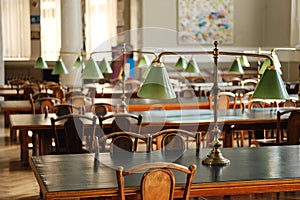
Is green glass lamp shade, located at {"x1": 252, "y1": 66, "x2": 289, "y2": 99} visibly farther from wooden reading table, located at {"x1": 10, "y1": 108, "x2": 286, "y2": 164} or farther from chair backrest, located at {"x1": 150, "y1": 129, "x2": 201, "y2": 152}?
wooden reading table, located at {"x1": 10, "y1": 108, "x2": 286, "y2": 164}

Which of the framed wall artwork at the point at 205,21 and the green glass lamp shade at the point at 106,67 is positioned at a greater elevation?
the framed wall artwork at the point at 205,21

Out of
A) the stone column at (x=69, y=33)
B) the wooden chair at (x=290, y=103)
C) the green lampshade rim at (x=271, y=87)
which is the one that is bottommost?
the wooden chair at (x=290, y=103)

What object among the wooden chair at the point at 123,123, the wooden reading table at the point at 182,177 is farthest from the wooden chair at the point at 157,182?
the wooden chair at the point at 123,123

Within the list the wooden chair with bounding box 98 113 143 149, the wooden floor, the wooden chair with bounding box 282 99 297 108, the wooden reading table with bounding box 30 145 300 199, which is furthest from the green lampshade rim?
the wooden chair with bounding box 282 99 297 108

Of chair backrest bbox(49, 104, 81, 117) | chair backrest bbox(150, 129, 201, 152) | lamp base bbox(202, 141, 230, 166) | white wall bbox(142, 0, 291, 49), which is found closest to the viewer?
lamp base bbox(202, 141, 230, 166)

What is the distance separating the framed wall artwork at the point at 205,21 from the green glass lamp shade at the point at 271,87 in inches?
435

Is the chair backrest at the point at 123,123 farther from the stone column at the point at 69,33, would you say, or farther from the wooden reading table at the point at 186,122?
the stone column at the point at 69,33

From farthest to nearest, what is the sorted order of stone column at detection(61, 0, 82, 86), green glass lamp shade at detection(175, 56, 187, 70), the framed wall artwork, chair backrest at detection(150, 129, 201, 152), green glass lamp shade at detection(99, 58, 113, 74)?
the framed wall artwork → stone column at detection(61, 0, 82, 86) → green glass lamp shade at detection(175, 56, 187, 70) → green glass lamp shade at detection(99, 58, 113, 74) → chair backrest at detection(150, 129, 201, 152)

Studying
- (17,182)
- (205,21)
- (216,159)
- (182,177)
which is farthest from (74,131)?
(205,21)

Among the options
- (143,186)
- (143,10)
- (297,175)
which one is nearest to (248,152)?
(297,175)

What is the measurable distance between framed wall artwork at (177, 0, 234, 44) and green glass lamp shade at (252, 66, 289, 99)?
1105 cm

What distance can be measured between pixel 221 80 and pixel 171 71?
→ 4.47 ft

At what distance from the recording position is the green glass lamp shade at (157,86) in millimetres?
3764

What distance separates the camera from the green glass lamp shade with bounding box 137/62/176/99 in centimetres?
376
